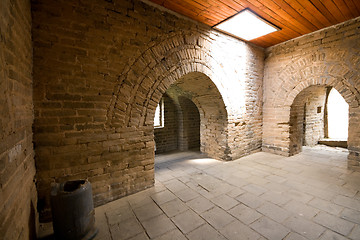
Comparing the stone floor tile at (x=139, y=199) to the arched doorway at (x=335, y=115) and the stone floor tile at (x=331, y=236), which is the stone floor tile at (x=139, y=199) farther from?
the arched doorway at (x=335, y=115)

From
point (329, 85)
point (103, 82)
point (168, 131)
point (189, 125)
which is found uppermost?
point (329, 85)

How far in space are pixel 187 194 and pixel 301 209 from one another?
178 centimetres

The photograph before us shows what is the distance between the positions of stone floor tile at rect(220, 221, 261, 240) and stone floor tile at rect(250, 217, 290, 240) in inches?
3.8

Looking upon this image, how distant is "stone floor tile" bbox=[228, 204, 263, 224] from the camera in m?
2.40

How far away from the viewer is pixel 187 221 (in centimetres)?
239

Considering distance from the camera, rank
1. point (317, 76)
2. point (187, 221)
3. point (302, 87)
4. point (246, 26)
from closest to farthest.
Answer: point (187, 221), point (246, 26), point (317, 76), point (302, 87)

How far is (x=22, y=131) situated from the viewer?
6.17 feet

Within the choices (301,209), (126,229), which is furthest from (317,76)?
(126,229)

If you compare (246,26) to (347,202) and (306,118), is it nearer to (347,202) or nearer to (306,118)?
(347,202)

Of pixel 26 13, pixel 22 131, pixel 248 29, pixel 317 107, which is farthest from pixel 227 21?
pixel 317 107

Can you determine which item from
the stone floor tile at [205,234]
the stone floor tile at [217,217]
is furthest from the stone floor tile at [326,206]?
the stone floor tile at [205,234]

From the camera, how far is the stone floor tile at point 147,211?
2520mm

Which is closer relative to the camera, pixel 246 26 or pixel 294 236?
pixel 294 236

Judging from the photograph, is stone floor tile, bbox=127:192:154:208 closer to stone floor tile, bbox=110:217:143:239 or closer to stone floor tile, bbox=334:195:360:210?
stone floor tile, bbox=110:217:143:239
